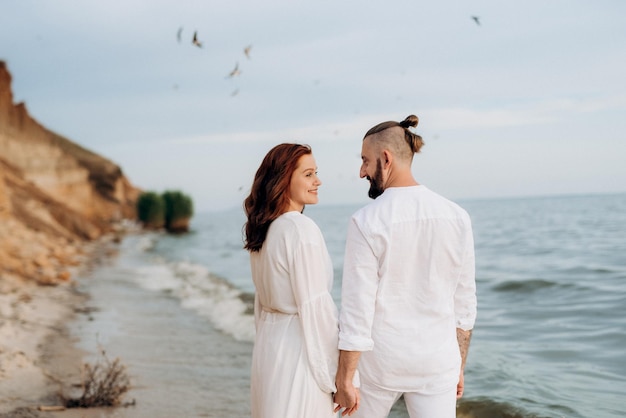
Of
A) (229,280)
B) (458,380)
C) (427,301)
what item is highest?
(427,301)

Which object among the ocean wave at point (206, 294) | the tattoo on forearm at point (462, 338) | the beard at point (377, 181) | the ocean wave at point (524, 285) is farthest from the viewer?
the ocean wave at point (524, 285)

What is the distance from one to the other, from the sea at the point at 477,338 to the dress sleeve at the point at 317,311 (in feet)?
10.1

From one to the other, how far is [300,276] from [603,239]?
26.2 metres

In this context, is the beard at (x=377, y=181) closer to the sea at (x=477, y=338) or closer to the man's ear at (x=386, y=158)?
the man's ear at (x=386, y=158)

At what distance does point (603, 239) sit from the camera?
88.0 ft

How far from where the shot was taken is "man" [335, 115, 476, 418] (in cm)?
275

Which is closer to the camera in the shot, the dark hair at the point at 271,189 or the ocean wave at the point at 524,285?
the dark hair at the point at 271,189

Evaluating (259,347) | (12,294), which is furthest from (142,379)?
(12,294)

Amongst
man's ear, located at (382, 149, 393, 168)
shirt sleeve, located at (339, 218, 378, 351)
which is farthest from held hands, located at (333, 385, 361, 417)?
man's ear, located at (382, 149, 393, 168)

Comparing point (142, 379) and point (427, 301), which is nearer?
point (427, 301)

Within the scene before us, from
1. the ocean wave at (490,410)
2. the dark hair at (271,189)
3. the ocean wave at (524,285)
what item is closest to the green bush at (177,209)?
the ocean wave at (524,285)

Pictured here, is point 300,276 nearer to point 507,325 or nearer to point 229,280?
point 507,325

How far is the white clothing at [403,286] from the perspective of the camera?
108 inches

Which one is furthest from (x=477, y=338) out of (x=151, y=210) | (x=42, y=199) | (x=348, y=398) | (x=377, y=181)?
(x=151, y=210)
